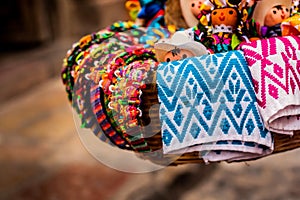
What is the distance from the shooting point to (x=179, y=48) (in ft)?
2.38

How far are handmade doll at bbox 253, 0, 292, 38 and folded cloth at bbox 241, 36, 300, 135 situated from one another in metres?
0.10

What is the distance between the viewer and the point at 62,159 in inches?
69.5

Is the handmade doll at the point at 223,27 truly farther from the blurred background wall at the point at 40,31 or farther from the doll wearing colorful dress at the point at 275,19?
the blurred background wall at the point at 40,31

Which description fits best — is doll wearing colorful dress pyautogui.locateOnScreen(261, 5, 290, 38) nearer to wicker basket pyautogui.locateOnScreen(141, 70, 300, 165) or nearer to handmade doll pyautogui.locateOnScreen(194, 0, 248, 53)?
handmade doll pyautogui.locateOnScreen(194, 0, 248, 53)

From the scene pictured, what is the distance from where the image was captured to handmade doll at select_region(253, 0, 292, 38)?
0.79 metres

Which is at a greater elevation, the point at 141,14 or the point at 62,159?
the point at 141,14

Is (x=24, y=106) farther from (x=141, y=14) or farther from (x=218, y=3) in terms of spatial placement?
(x=218, y=3)

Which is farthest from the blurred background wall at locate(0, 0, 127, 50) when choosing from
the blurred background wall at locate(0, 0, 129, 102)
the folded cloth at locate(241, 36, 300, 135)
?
the folded cloth at locate(241, 36, 300, 135)

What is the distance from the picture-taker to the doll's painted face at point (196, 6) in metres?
0.82

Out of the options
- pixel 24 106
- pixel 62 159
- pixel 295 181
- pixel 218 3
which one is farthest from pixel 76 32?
pixel 218 3

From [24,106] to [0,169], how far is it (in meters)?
0.69

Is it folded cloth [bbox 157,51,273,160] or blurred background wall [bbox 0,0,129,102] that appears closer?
folded cloth [bbox 157,51,273,160]

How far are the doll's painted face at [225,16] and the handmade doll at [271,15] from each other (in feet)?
0.24

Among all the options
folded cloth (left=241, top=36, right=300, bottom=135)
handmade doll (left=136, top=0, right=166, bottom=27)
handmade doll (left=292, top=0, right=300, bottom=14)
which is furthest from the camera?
handmade doll (left=136, top=0, right=166, bottom=27)
